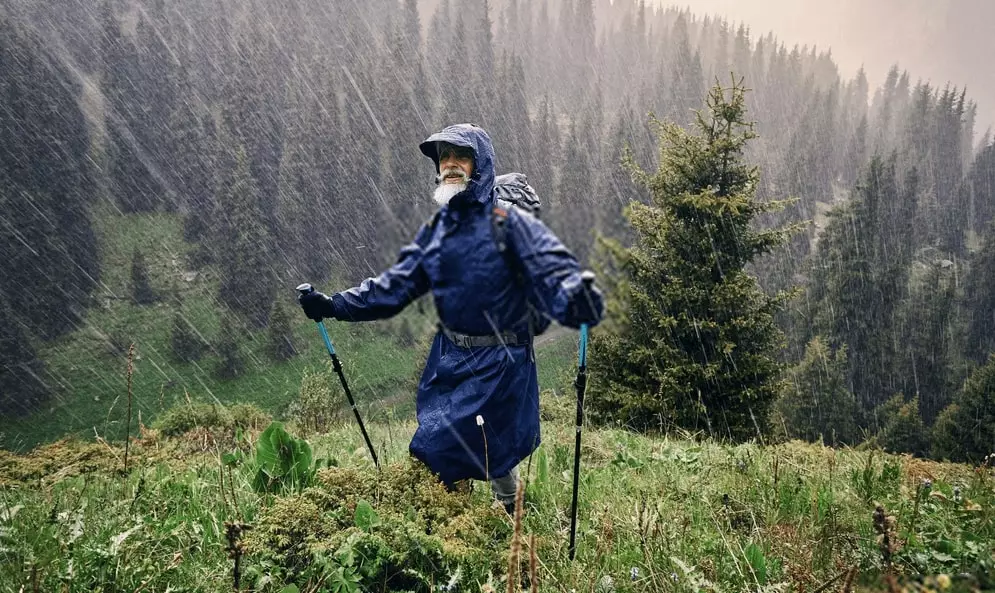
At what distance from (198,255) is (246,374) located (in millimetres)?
18436

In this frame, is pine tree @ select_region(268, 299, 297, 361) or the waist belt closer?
the waist belt

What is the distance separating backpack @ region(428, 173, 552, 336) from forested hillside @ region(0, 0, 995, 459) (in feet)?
48.0

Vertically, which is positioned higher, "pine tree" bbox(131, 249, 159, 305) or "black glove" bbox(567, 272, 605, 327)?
"black glove" bbox(567, 272, 605, 327)

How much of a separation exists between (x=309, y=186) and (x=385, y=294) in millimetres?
47204

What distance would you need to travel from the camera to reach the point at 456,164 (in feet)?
10.2

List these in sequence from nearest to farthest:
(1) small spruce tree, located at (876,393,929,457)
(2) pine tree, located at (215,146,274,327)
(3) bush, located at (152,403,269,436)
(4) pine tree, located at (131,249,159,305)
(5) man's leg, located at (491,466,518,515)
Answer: (5) man's leg, located at (491,466,518,515), (3) bush, located at (152,403,269,436), (1) small spruce tree, located at (876,393,929,457), (2) pine tree, located at (215,146,274,327), (4) pine tree, located at (131,249,159,305)

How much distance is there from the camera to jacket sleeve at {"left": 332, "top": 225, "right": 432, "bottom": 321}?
10.3ft

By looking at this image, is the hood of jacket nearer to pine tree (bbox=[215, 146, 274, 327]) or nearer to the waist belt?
the waist belt

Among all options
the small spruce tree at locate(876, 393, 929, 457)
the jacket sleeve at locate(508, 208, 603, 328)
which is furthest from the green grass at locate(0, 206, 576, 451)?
the small spruce tree at locate(876, 393, 929, 457)

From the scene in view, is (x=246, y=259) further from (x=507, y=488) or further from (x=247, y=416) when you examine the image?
(x=507, y=488)

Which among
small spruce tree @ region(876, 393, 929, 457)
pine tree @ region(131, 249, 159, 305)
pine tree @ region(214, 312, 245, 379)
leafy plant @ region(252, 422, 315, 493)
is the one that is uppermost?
leafy plant @ region(252, 422, 315, 493)

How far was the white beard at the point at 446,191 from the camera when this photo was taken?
2.95 metres

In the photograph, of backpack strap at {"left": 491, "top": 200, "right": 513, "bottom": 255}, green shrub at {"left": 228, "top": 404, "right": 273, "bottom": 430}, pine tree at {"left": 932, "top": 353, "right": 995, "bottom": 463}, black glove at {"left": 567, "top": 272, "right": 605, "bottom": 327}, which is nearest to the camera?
black glove at {"left": 567, "top": 272, "right": 605, "bottom": 327}

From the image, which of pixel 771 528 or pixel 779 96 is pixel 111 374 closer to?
pixel 771 528
